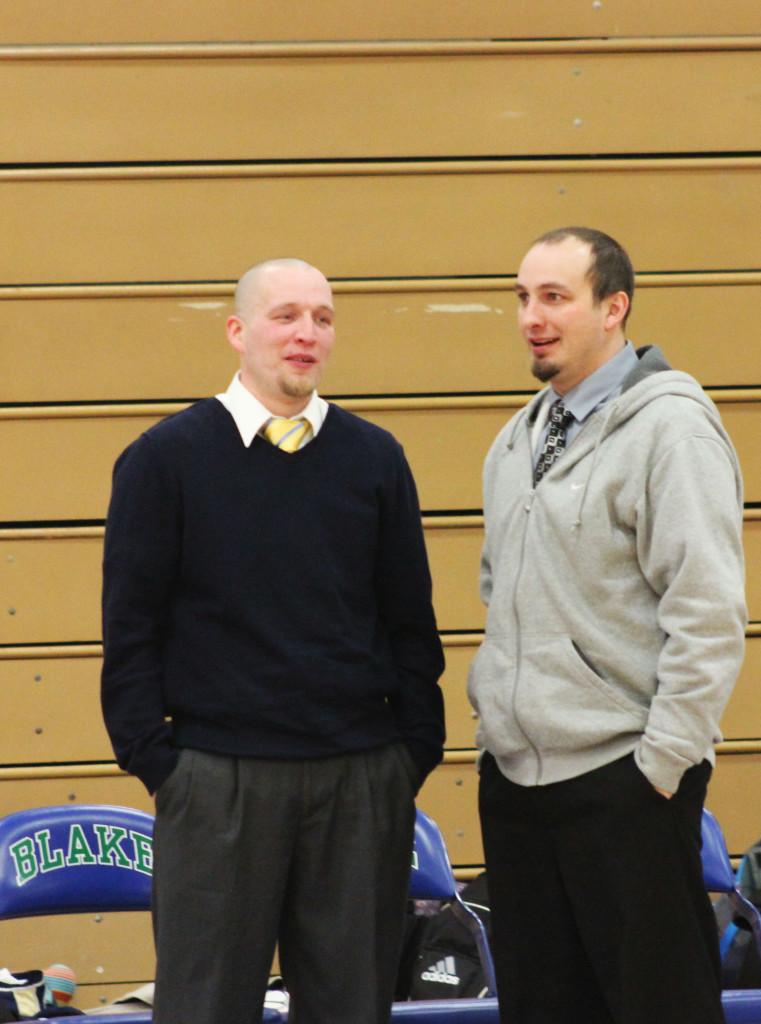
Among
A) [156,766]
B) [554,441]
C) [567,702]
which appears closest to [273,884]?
[156,766]

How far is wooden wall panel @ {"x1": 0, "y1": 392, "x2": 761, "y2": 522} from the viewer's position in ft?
13.1

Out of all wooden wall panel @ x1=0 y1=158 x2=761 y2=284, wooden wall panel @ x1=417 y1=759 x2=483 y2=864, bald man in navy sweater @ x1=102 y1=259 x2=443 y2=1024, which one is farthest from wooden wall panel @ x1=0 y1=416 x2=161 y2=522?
bald man in navy sweater @ x1=102 y1=259 x2=443 y2=1024

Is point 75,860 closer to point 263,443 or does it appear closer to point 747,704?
point 263,443

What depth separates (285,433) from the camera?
8.48 feet

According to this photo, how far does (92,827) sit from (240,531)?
1.04m

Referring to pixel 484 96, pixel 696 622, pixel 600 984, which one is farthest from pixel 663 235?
pixel 600 984

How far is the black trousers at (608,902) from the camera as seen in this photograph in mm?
2359

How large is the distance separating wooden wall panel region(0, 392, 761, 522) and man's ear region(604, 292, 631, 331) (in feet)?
4.82

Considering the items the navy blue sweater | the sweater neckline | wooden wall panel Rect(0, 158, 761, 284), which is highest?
wooden wall panel Rect(0, 158, 761, 284)

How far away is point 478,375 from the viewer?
4.08 m

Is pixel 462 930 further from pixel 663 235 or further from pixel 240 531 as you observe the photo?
pixel 663 235

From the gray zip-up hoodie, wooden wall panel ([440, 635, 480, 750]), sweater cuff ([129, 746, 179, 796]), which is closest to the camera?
the gray zip-up hoodie

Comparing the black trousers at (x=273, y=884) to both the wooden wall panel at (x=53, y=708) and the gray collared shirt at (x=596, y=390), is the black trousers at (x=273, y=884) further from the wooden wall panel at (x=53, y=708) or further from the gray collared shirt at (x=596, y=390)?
the wooden wall panel at (x=53, y=708)

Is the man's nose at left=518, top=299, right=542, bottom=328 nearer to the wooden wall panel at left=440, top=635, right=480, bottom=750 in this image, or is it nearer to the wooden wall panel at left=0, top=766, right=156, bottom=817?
the wooden wall panel at left=440, top=635, right=480, bottom=750
